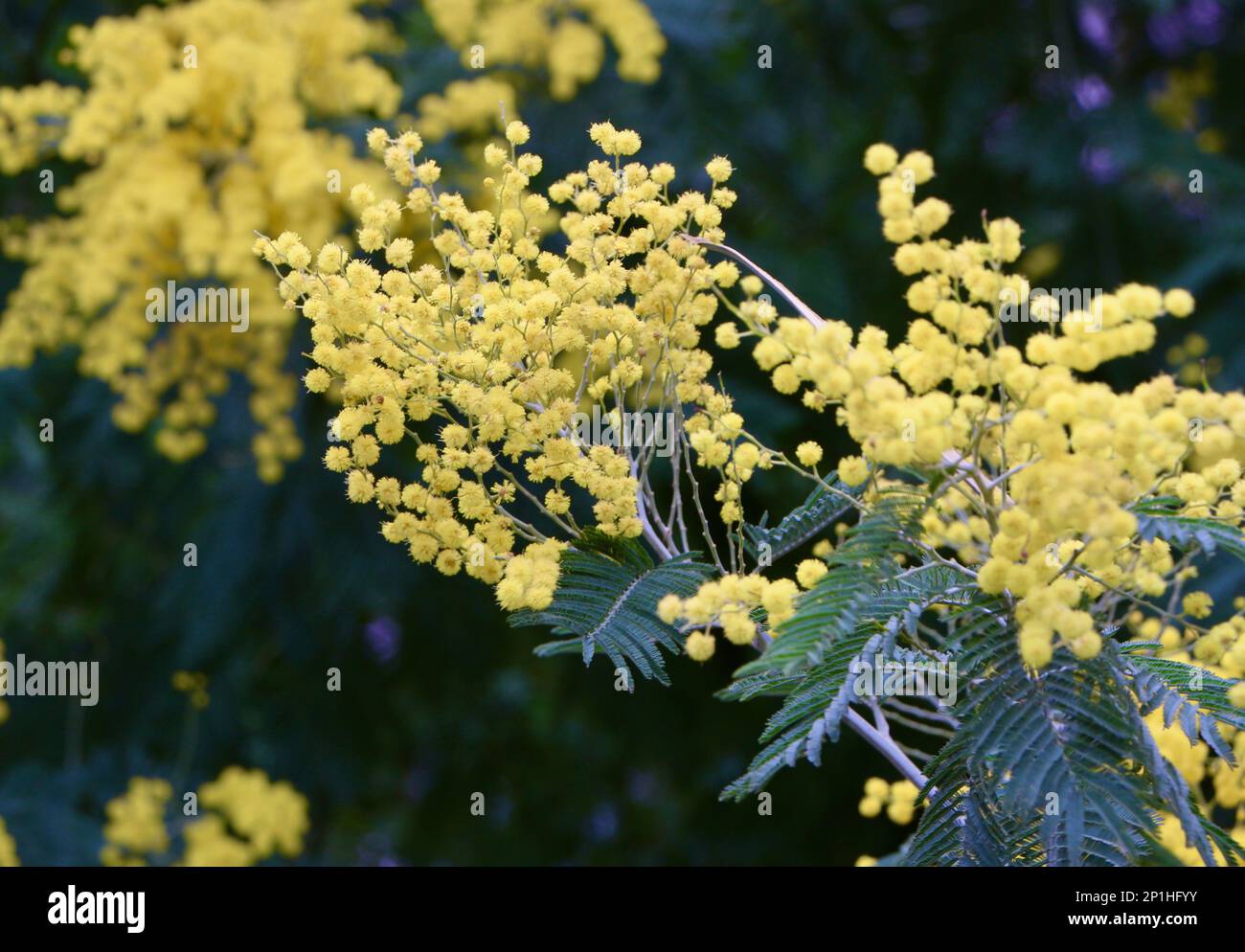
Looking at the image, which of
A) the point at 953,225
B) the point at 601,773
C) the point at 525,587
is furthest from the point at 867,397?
the point at 601,773

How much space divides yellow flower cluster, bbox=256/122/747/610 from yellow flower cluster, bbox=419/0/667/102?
2541 millimetres

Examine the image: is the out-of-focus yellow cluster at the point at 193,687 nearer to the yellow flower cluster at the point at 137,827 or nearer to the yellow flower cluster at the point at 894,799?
the yellow flower cluster at the point at 137,827

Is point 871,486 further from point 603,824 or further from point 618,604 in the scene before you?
point 603,824

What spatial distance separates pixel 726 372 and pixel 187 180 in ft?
5.37

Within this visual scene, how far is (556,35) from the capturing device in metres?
4.46

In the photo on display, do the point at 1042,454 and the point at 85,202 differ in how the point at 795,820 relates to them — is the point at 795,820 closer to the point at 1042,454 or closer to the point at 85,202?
the point at 85,202

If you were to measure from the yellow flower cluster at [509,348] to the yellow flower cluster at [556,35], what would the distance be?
100 inches

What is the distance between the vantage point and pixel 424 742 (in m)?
6.34

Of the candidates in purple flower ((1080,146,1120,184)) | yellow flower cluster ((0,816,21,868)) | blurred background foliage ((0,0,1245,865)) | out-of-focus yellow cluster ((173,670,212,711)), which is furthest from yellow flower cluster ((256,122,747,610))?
out-of-focus yellow cluster ((173,670,212,711))

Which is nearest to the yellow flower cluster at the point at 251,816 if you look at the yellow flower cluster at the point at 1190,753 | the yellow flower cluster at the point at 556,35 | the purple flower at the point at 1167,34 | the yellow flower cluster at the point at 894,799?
the yellow flower cluster at the point at 556,35

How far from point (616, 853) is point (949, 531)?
17.7ft

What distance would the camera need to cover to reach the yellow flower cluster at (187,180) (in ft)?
12.2

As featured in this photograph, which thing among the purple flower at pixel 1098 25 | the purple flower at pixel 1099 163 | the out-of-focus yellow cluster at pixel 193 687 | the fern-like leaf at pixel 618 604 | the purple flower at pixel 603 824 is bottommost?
the purple flower at pixel 603 824

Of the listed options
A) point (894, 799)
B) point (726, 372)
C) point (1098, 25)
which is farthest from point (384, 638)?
point (1098, 25)
